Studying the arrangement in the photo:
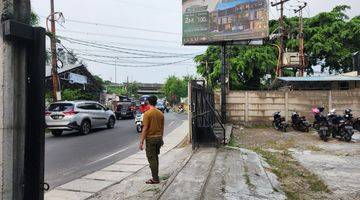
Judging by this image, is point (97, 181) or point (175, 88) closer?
point (97, 181)

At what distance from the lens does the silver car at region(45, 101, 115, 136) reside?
19.9 m

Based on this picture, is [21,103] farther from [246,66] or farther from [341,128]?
[246,66]

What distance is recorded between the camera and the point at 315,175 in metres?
10.2

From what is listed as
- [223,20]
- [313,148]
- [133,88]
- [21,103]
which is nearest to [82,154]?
[313,148]

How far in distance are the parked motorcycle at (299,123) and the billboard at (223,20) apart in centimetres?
458

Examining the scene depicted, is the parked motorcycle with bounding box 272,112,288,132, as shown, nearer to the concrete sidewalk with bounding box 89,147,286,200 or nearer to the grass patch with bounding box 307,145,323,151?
the grass patch with bounding box 307,145,323,151

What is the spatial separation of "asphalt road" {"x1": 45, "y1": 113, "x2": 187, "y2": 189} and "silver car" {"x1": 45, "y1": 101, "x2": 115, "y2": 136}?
1286 millimetres

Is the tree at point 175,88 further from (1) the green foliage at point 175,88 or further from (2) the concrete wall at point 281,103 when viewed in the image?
(2) the concrete wall at point 281,103

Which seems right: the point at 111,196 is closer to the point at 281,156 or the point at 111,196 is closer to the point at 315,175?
the point at 315,175

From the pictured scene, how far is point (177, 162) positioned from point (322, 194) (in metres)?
4.29

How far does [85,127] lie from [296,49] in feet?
89.1

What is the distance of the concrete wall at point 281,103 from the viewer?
22547 mm

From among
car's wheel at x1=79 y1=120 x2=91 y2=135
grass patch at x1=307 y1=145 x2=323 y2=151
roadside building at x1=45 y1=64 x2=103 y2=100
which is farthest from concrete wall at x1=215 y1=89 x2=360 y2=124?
roadside building at x1=45 y1=64 x2=103 y2=100

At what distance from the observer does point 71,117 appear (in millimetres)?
19922
